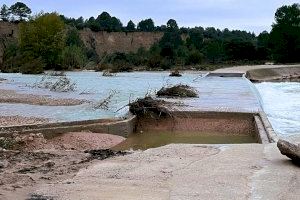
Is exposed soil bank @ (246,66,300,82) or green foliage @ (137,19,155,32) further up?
green foliage @ (137,19,155,32)

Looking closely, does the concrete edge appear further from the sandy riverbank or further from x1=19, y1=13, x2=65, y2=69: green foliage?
x1=19, y1=13, x2=65, y2=69: green foliage

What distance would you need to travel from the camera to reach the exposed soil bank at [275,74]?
158 feet

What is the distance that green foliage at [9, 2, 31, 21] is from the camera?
108 metres

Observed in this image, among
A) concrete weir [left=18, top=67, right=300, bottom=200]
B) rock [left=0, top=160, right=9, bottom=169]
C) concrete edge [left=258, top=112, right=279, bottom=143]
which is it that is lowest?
concrete edge [left=258, top=112, right=279, bottom=143]

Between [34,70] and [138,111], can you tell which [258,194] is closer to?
[138,111]

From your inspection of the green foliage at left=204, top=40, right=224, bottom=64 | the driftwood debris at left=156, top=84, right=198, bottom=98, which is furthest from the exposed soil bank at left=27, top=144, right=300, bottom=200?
the green foliage at left=204, top=40, right=224, bottom=64

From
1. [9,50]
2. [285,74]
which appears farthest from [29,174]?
[9,50]

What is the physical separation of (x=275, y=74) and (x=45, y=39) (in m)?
25.0

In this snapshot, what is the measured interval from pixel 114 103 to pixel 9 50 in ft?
159

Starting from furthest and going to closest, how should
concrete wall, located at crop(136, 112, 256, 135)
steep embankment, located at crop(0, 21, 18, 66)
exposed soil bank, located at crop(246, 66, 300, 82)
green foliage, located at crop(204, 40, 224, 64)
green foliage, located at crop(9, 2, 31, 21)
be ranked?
green foliage, located at crop(9, 2, 31, 21) → steep embankment, located at crop(0, 21, 18, 66) → green foliage, located at crop(204, 40, 224, 64) → exposed soil bank, located at crop(246, 66, 300, 82) → concrete wall, located at crop(136, 112, 256, 135)

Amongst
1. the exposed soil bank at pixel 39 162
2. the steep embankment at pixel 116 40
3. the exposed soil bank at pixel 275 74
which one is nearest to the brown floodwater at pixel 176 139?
the exposed soil bank at pixel 39 162

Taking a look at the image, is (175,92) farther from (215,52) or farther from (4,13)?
(4,13)

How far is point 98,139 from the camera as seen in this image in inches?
506

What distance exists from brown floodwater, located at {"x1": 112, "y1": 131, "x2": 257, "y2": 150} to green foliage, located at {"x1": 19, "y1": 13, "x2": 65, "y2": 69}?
44090 millimetres
